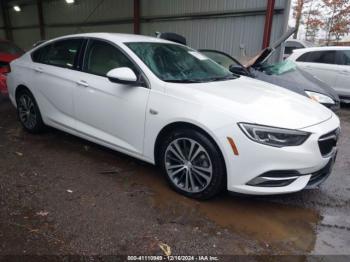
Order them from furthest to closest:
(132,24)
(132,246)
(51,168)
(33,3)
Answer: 1. (33,3)
2. (132,24)
3. (51,168)
4. (132,246)

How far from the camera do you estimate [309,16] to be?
22766 mm

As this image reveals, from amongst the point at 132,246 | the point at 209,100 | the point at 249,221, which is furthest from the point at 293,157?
the point at 132,246

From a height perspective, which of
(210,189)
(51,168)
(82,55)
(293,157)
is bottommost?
(51,168)

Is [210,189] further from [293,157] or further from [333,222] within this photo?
[333,222]

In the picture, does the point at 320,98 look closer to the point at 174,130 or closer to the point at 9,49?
the point at 174,130

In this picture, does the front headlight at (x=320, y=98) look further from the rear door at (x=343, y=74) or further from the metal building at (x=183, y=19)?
the metal building at (x=183, y=19)

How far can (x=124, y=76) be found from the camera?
3156mm

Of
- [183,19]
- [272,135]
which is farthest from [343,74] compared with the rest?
[272,135]

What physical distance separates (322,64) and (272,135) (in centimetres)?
664

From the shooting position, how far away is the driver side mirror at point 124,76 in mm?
3162

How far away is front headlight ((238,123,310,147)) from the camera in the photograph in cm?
259

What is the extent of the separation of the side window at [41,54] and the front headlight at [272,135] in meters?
3.15

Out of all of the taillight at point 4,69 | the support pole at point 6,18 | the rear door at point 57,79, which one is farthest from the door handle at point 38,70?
the support pole at point 6,18

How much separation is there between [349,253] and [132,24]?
11.5 m
